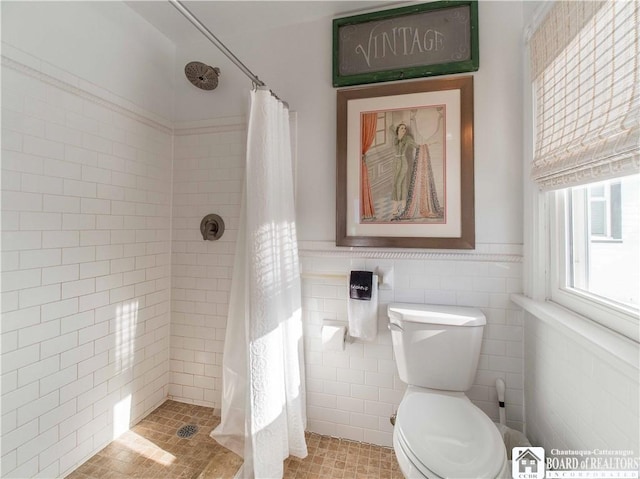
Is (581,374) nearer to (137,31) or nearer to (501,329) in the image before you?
(501,329)

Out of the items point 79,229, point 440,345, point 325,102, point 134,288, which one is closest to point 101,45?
point 79,229

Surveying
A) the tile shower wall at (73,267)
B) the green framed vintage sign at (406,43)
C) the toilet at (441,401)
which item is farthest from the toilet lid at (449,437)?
the green framed vintage sign at (406,43)

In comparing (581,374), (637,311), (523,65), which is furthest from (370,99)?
(581,374)

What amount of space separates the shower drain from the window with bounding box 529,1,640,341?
1.97m

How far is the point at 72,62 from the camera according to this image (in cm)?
134

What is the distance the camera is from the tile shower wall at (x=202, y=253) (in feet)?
5.87

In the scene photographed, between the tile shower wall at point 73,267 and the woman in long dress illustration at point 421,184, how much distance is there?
1554 millimetres

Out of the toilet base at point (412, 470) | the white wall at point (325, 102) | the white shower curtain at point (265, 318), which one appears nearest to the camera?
the toilet base at point (412, 470)

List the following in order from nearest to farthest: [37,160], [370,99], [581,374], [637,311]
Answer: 1. [637,311]
2. [581,374]
3. [37,160]
4. [370,99]

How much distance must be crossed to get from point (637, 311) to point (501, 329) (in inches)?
26.1

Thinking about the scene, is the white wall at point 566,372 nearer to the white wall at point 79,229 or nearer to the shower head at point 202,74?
the shower head at point 202,74

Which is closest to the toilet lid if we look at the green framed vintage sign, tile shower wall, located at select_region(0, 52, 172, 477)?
tile shower wall, located at select_region(0, 52, 172, 477)

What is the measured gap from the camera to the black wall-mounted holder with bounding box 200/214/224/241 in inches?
70.6

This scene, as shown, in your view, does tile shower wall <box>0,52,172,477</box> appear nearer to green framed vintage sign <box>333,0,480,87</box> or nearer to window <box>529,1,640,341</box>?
green framed vintage sign <box>333,0,480,87</box>
